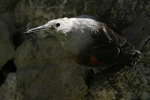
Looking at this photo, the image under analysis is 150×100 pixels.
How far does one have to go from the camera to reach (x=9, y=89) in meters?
1.96

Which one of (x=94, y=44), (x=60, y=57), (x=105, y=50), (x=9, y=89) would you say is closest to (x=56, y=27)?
(x=94, y=44)

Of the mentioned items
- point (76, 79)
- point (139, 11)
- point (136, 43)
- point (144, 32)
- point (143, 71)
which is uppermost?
point (139, 11)

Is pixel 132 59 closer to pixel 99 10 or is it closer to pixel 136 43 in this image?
pixel 136 43

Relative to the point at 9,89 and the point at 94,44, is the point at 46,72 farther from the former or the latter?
the point at 94,44

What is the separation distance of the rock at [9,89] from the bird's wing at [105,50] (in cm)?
99

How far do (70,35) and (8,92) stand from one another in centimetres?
115

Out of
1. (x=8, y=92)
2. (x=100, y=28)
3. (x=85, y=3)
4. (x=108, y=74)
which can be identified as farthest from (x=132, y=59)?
(x=8, y=92)

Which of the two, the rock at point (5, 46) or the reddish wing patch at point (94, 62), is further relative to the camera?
the rock at point (5, 46)

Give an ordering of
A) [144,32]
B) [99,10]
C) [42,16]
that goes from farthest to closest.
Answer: [42,16] < [99,10] < [144,32]

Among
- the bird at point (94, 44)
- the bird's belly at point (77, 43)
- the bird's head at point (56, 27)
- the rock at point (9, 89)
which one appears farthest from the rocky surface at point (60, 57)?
the bird's head at point (56, 27)

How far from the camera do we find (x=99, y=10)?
167cm

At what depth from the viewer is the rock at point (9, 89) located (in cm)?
195

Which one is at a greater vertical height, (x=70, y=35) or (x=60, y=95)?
(x=70, y=35)

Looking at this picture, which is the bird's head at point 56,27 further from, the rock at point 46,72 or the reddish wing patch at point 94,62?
the rock at point 46,72
